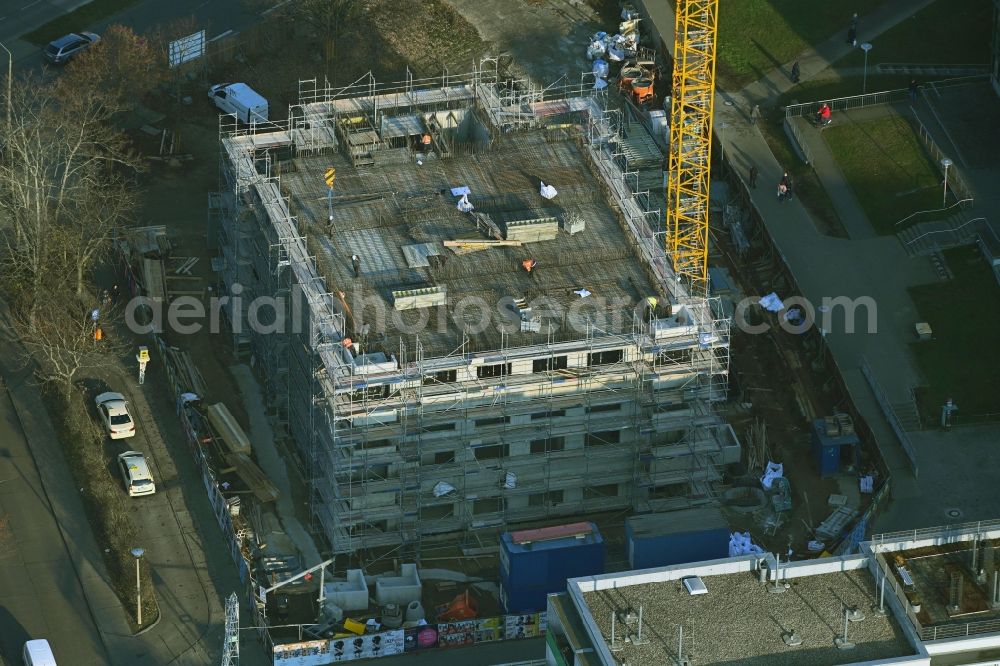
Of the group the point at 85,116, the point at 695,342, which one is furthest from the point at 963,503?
the point at 85,116

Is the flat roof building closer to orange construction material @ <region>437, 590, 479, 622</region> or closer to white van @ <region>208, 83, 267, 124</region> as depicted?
orange construction material @ <region>437, 590, 479, 622</region>

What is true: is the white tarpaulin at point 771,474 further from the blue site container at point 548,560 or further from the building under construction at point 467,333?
the blue site container at point 548,560

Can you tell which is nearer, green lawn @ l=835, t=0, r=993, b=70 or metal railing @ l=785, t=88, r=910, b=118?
metal railing @ l=785, t=88, r=910, b=118

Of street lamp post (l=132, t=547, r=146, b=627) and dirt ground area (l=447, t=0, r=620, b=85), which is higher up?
dirt ground area (l=447, t=0, r=620, b=85)

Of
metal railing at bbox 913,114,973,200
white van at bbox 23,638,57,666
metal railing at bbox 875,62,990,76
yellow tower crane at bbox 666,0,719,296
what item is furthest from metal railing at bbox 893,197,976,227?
white van at bbox 23,638,57,666

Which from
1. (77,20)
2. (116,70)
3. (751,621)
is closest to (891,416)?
(751,621)

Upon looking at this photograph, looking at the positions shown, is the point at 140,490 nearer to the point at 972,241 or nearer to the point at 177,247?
the point at 177,247
